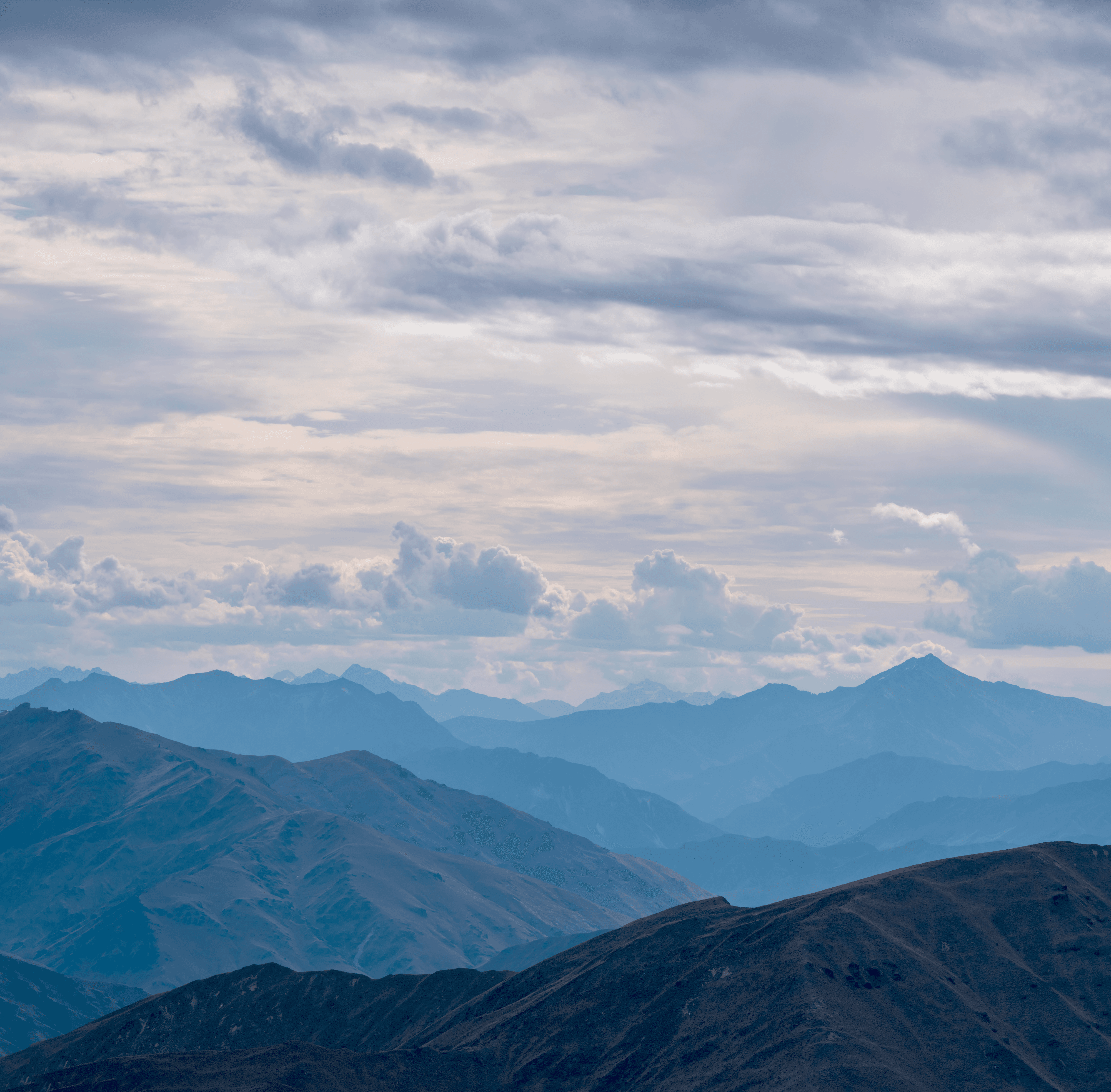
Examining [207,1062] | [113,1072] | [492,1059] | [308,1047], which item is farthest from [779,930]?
[113,1072]

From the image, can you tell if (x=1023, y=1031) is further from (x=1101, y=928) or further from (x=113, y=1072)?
(x=113, y=1072)

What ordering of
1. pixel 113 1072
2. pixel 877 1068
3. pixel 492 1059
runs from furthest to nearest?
pixel 492 1059 → pixel 113 1072 → pixel 877 1068

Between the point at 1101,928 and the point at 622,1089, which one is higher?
the point at 1101,928

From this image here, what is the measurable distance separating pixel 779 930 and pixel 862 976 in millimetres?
14692

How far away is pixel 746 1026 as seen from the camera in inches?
6516

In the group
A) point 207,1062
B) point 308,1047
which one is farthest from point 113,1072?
point 308,1047

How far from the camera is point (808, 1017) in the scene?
161 metres

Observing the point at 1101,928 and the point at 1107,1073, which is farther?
the point at 1101,928

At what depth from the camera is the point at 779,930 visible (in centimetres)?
18275

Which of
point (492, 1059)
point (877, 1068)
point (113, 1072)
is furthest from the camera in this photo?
point (492, 1059)

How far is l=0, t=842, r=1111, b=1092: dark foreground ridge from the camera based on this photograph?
15838 cm

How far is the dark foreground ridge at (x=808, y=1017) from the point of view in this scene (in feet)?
520

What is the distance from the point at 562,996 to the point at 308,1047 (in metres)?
40.8

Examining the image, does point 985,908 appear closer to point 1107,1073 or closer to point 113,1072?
point 1107,1073
